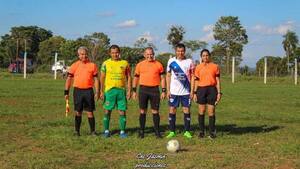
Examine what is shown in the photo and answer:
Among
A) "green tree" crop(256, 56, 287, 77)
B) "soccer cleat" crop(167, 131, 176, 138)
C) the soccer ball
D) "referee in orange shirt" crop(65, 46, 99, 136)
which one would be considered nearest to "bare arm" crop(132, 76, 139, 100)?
"referee in orange shirt" crop(65, 46, 99, 136)

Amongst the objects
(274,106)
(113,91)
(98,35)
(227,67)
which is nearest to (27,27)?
(98,35)

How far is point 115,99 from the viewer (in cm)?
1059

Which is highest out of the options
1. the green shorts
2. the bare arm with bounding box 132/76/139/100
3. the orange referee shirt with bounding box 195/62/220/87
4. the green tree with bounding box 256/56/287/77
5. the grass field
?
the green tree with bounding box 256/56/287/77

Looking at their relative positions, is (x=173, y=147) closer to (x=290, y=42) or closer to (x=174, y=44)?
(x=174, y=44)

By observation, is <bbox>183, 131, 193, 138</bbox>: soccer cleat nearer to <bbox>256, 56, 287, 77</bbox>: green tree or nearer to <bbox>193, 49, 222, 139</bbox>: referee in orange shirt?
<bbox>193, 49, 222, 139</bbox>: referee in orange shirt

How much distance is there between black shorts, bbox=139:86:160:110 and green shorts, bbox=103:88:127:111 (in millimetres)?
368

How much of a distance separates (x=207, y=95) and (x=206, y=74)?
45cm

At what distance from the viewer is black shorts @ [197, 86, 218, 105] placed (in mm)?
10711

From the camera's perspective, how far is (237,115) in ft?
51.2

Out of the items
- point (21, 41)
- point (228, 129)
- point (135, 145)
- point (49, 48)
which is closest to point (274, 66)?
point (49, 48)

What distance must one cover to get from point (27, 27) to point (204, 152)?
96.4 metres

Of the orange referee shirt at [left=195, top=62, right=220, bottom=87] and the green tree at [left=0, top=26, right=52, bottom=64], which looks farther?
the green tree at [left=0, top=26, right=52, bottom=64]

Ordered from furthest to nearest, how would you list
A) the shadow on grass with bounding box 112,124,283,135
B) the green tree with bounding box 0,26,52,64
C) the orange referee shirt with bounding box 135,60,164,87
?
the green tree with bounding box 0,26,52,64, the shadow on grass with bounding box 112,124,283,135, the orange referee shirt with bounding box 135,60,164,87

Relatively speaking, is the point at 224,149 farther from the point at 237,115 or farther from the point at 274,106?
the point at 274,106
